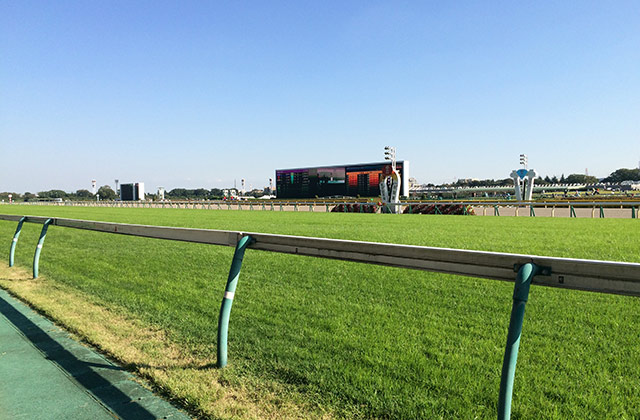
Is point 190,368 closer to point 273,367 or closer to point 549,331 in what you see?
point 273,367

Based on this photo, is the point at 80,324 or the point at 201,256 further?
the point at 201,256

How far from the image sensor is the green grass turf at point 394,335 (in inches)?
107

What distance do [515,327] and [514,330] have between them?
0.06 ft

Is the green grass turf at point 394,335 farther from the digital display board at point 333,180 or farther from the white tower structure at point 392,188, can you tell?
the digital display board at point 333,180

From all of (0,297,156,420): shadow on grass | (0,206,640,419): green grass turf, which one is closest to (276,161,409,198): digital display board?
(0,206,640,419): green grass turf

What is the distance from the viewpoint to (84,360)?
3551 millimetres

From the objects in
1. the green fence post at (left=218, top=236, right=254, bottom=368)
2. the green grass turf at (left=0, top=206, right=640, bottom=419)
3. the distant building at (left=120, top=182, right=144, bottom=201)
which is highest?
the distant building at (left=120, top=182, right=144, bottom=201)

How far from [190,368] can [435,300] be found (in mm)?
Result: 2891

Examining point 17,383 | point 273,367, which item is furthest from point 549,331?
point 17,383

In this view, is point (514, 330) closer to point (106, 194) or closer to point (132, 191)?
point (132, 191)

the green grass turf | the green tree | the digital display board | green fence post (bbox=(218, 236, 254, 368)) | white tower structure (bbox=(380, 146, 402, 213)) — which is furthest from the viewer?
the green tree

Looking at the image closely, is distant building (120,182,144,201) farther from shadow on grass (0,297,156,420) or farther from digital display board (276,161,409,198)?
shadow on grass (0,297,156,420)

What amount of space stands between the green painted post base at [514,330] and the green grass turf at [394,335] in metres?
0.46

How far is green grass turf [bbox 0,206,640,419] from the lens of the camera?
272 centimetres
